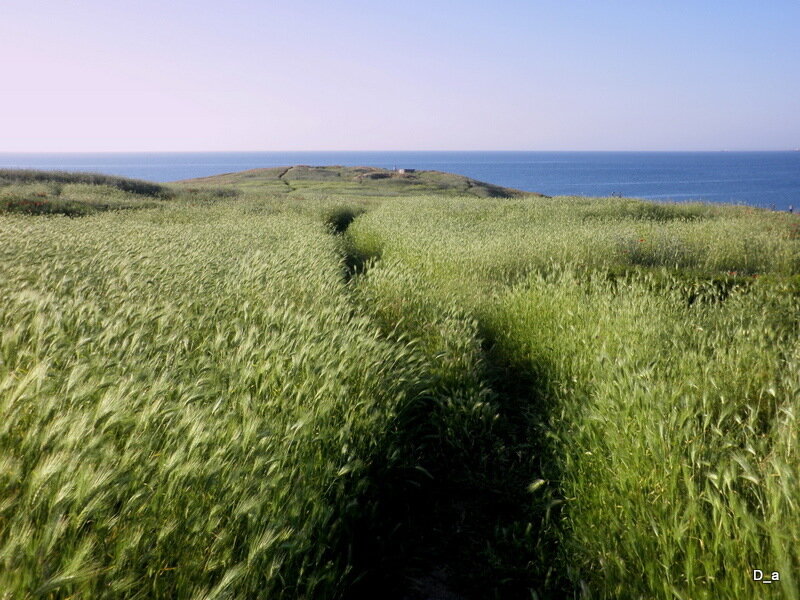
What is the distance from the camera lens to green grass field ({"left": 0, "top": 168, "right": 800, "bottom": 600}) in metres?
1.92

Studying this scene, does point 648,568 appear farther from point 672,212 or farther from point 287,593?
point 672,212

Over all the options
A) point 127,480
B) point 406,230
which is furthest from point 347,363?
point 406,230

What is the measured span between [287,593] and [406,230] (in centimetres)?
1242

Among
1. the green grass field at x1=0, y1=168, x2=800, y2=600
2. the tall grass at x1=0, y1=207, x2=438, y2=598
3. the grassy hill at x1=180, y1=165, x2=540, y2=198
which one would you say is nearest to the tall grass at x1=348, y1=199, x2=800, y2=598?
the green grass field at x1=0, y1=168, x2=800, y2=600

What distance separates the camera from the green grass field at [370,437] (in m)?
1.92

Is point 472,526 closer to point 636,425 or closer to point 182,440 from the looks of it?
point 636,425

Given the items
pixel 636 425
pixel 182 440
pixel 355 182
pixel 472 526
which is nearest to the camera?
pixel 182 440

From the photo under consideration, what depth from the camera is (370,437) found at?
3582 millimetres

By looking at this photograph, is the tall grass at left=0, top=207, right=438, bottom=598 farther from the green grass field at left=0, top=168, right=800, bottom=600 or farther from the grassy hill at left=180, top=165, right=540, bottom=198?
the grassy hill at left=180, top=165, right=540, bottom=198

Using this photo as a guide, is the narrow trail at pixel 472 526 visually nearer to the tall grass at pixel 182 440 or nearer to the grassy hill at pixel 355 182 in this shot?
the tall grass at pixel 182 440

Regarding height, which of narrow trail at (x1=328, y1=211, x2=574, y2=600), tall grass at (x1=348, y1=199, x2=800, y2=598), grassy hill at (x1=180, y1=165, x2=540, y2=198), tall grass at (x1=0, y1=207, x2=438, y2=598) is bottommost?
narrow trail at (x1=328, y1=211, x2=574, y2=600)

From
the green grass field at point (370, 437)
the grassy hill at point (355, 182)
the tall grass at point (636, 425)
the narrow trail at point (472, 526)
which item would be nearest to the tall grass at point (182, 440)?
the green grass field at point (370, 437)

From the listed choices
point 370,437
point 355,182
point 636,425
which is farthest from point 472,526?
point 355,182

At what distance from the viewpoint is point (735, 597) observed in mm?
2133
